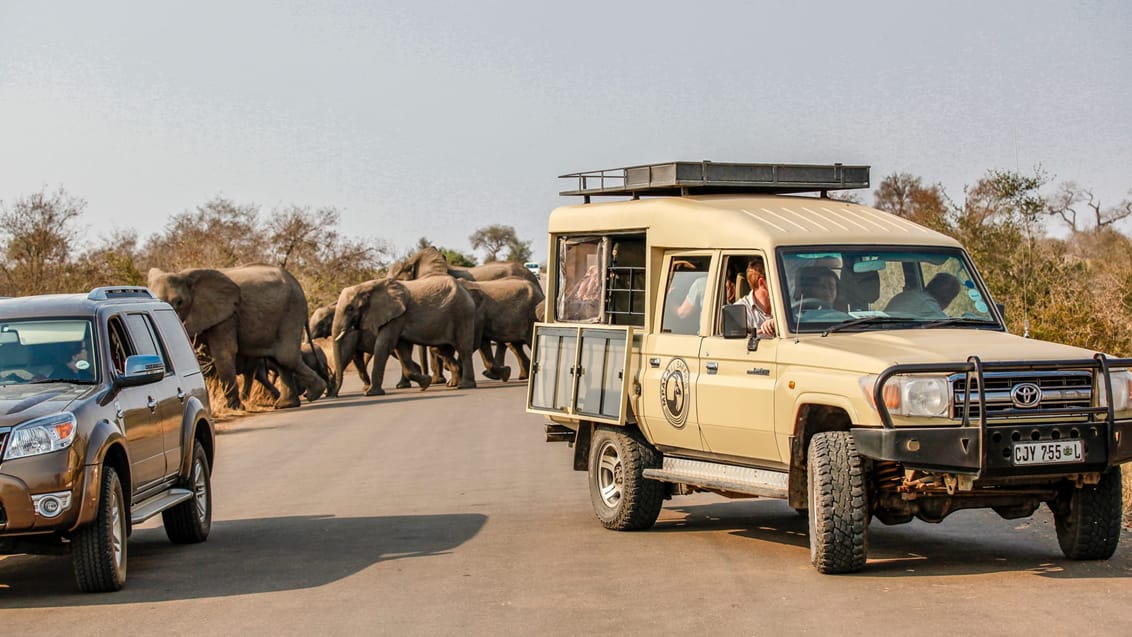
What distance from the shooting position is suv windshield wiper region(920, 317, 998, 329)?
422 inches

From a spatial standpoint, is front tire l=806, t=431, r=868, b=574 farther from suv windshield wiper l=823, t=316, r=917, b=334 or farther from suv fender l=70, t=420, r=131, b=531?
suv fender l=70, t=420, r=131, b=531

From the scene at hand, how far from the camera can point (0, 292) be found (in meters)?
32.2

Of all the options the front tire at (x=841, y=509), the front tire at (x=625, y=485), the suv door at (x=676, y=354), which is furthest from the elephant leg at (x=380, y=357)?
the front tire at (x=841, y=509)

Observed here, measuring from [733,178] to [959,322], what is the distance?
242 cm

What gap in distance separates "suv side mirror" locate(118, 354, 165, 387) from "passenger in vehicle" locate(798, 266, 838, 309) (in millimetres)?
4495

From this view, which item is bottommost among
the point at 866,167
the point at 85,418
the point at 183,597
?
the point at 183,597

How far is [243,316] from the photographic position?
30.4 m

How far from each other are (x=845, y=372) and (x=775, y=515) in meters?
3.90

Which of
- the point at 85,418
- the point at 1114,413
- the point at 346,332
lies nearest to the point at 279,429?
the point at 346,332

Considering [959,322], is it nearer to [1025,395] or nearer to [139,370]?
[1025,395]

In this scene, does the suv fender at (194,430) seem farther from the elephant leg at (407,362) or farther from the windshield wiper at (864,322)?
the elephant leg at (407,362)

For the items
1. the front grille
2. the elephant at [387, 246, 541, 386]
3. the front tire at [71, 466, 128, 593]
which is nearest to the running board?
the front tire at [71, 466, 128, 593]

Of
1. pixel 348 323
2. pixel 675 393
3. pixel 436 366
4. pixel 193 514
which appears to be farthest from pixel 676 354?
pixel 436 366

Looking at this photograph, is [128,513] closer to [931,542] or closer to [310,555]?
[310,555]
